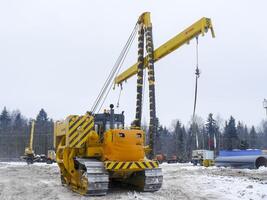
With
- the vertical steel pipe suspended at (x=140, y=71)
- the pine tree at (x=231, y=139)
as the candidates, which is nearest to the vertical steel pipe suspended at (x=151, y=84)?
the vertical steel pipe suspended at (x=140, y=71)

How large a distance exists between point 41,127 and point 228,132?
34.7 meters

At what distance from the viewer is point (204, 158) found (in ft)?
107

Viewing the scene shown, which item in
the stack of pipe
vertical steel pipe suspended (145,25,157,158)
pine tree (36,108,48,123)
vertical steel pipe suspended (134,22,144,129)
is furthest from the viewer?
pine tree (36,108,48,123)

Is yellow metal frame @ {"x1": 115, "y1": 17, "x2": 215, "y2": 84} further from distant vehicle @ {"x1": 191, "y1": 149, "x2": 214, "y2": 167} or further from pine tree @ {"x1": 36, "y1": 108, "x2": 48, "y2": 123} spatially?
pine tree @ {"x1": 36, "y1": 108, "x2": 48, "y2": 123}

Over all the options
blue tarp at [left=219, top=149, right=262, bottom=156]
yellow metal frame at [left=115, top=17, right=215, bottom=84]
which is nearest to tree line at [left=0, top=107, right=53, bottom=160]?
blue tarp at [left=219, top=149, right=262, bottom=156]

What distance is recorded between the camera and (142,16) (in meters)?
21.0

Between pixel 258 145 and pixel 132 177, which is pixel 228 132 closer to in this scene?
pixel 258 145

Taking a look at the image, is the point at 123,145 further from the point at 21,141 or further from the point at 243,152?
the point at 21,141

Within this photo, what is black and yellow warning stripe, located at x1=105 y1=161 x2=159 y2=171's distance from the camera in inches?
472

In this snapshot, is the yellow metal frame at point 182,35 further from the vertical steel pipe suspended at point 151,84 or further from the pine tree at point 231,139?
the pine tree at point 231,139

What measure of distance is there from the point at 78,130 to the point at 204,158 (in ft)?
69.7

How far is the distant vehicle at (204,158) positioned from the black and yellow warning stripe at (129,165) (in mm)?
19174

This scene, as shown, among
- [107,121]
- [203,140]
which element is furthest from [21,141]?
[107,121]

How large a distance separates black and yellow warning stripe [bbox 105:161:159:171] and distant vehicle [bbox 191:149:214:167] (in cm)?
1917
